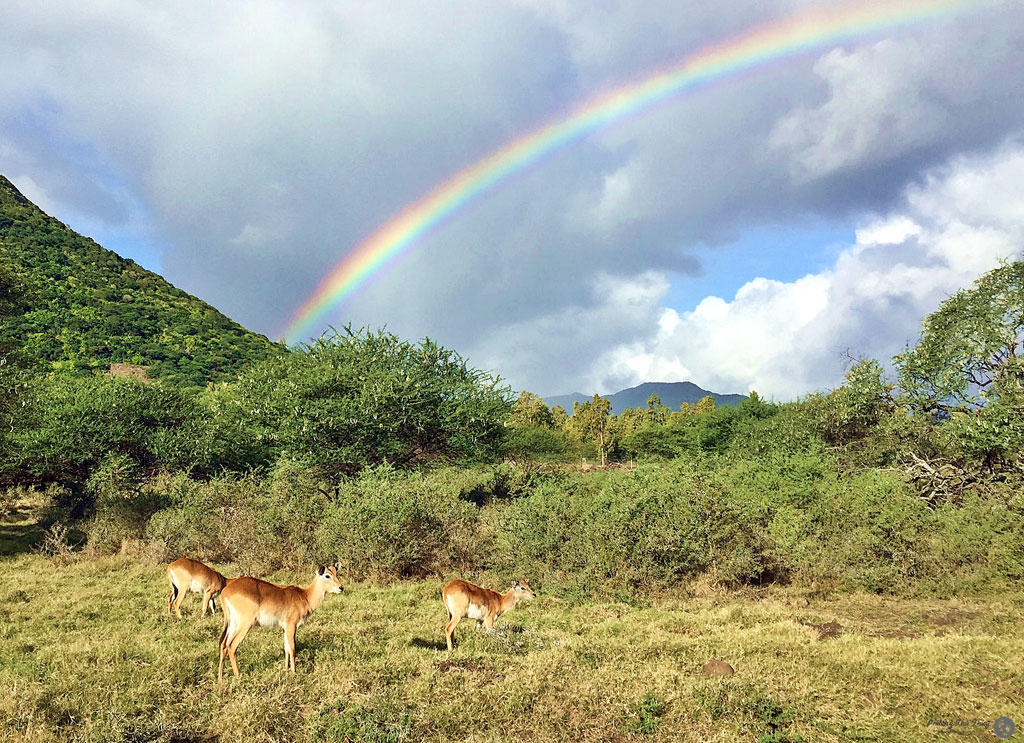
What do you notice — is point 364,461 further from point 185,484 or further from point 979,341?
point 979,341

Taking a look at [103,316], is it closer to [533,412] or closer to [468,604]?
[533,412]

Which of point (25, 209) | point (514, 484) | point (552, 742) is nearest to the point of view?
point (552, 742)

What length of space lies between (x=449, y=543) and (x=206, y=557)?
824 cm

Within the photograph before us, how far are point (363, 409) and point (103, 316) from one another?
208 feet

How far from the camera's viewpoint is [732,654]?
979 centimetres

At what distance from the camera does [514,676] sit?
8.45 m

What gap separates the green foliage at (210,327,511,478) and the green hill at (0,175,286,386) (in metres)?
40.0

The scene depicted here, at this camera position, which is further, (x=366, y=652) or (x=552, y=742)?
(x=366, y=652)

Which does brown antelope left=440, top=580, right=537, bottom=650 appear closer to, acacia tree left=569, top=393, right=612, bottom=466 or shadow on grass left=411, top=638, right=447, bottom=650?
shadow on grass left=411, top=638, right=447, bottom=650

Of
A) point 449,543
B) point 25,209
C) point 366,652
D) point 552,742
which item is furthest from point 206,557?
point 25,209

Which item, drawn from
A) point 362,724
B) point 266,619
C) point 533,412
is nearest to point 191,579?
point 266,619

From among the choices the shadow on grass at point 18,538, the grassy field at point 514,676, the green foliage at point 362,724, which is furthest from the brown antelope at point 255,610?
the shadow on grass at point 18,538

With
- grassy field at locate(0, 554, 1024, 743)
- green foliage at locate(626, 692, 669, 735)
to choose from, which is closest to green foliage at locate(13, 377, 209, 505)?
grassy field at locate(0, 554, 1024, 743)

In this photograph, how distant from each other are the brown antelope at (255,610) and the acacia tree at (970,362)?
20923 mm
